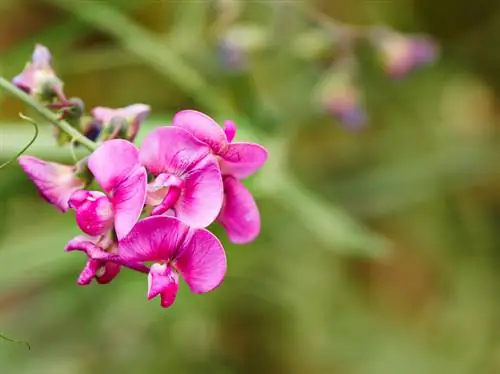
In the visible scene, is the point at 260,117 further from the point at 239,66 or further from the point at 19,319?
the point at 19,319

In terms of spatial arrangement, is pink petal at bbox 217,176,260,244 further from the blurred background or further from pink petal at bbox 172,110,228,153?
the blurred background

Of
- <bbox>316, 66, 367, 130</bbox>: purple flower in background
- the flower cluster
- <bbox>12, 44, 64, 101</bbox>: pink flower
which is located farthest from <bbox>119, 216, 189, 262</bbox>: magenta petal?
<bbox>316, 66, 367, 130</bbox>: purple flower in background

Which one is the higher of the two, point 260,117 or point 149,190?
point 149,190

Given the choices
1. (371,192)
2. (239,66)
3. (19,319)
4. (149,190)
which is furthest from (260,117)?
(149,190)

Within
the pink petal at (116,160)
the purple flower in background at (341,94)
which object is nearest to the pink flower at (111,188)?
the pink petal at (116,160)

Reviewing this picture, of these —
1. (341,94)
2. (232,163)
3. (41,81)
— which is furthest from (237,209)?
(341,94)

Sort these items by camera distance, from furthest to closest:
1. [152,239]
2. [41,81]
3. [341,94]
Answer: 1. [341,94]
2. [41,81]
3. [152,239]

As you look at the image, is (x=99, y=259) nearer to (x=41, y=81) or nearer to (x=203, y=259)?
(x=203, y=259)

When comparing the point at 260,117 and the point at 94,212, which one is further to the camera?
the point at 260,117
